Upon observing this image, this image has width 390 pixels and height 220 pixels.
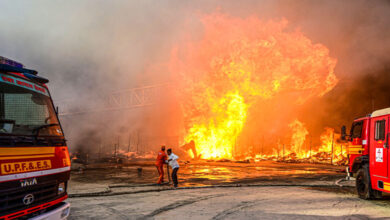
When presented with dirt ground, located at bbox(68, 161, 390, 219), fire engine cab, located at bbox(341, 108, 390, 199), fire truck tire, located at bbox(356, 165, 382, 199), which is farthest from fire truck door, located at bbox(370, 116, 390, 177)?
dirt ground, located at bbox(68, 161, 390, 219)

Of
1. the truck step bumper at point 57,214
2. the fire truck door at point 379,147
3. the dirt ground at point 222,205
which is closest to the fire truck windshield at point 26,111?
the truck step bumper at point 57,214

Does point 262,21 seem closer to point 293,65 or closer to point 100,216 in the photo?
point 293,65

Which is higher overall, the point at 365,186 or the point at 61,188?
the point at 61,188

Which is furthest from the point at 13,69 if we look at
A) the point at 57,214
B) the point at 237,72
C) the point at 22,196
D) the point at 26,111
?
the point at 237,72

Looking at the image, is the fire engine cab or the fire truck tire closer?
the fire engine cab

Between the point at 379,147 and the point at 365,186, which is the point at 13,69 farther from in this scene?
the point at 365,186

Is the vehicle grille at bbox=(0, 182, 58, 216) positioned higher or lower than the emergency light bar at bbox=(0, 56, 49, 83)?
lower

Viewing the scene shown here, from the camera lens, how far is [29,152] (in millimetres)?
3432

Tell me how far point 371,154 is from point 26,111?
7.32 metres

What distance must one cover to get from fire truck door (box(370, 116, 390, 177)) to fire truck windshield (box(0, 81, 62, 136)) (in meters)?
6.62

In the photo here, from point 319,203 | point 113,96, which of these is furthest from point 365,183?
point 113,96

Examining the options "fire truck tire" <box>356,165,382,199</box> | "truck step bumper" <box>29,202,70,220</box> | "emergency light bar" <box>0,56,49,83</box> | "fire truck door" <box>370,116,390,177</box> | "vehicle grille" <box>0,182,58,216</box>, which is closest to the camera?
"vehicle grille" <box>0,182,58,216</box>

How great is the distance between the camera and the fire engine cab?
6708mm

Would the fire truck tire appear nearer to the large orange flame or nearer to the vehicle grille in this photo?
the vehicle grille
